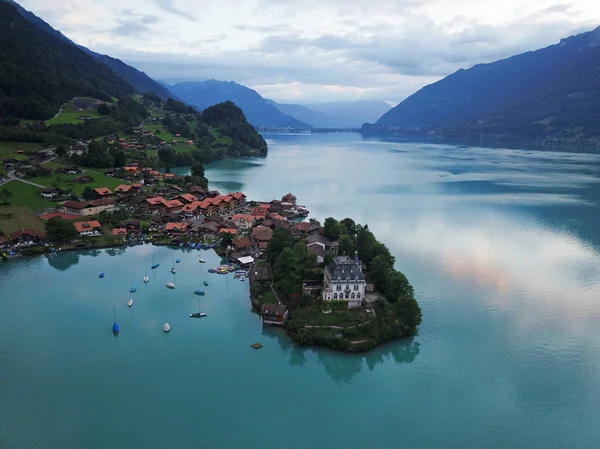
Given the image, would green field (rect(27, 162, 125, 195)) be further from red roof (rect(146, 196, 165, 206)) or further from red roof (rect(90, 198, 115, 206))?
red roof (rect(146, 196, 165, 206))

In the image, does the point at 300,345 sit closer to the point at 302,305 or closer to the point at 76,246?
the point at 302,305

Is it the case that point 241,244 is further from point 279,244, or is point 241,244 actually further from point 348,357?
point 348,357

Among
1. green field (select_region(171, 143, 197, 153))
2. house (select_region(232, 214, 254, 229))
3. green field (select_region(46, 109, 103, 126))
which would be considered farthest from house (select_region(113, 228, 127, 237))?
green field (select_region(171, 143, 197, 153))

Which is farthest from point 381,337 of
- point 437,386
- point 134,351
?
point 134,351

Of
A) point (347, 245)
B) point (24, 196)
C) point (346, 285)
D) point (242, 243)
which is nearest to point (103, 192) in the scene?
point (24, 196)

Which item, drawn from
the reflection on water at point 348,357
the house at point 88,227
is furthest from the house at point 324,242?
the house at point 88,227

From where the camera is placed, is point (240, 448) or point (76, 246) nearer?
point (240, 448)
